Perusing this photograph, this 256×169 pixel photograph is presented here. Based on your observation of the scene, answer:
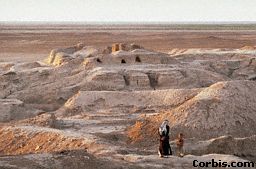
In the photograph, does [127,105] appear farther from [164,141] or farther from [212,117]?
[164,141]

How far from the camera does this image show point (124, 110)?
2183cm

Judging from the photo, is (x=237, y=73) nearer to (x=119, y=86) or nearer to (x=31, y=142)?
(x=119, y=86)

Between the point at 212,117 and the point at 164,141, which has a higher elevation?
the point at 164,141

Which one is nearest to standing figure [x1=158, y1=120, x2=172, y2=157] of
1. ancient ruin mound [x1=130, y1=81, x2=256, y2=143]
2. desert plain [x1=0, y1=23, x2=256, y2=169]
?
desert plain [x1=0, y1=23, x2=256, y2=169]

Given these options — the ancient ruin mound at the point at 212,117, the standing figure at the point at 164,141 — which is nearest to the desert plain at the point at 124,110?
the ancient ruin mound at the point at 212,117

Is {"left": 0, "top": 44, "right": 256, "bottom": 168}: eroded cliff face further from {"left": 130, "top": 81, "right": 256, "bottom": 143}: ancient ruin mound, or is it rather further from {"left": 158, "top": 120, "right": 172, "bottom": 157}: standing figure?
{"left": 158, "top": 120, "right": 172, "bottom": 157}: standing figure

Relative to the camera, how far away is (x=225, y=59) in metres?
35.9

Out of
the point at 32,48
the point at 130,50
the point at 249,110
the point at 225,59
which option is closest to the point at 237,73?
the point at 225,59

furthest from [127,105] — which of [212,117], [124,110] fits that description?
[212,117]

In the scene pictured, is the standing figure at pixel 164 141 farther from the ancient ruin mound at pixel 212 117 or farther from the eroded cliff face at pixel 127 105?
the ancient ruin mound at pixel 212 117

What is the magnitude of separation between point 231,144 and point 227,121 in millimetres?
2507

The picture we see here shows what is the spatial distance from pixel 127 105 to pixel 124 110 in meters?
0.46

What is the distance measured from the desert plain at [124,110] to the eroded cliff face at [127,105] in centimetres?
3

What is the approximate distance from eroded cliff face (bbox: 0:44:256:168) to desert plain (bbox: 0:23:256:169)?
0.03 metres
